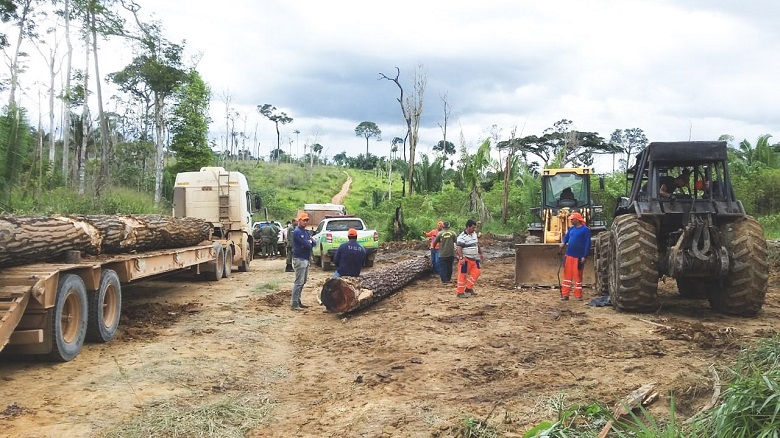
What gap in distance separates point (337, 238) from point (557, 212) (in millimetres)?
6237

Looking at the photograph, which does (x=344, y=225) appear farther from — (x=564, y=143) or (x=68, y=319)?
(x=564, y=143)

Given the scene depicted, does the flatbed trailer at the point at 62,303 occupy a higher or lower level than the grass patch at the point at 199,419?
higher

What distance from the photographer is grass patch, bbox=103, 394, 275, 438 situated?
15.0 feet

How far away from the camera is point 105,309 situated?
7.86 metres

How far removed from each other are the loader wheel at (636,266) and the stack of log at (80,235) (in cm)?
710

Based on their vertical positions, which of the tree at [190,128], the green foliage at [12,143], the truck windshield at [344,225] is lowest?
the truck windshield at [344,225]

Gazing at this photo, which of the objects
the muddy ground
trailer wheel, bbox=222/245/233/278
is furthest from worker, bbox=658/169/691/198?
trailer wheel, bbox=222/245/233/278

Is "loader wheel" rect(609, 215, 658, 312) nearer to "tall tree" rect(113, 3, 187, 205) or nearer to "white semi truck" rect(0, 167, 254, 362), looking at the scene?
"white semi truck" rect(0, 167, 254, 362)

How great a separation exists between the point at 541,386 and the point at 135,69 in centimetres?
3675

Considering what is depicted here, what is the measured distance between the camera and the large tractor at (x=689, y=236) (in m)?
8.06

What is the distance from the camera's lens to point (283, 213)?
A: 149ft

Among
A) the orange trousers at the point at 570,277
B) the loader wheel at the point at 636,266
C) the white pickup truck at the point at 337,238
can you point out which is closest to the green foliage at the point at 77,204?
the white pickup truck at the point at 337,238

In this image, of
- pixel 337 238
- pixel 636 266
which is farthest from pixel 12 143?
pixel 636 266

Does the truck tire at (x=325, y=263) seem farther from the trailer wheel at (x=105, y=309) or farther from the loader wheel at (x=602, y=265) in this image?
the trailer wheel at (x=105, y=309)
